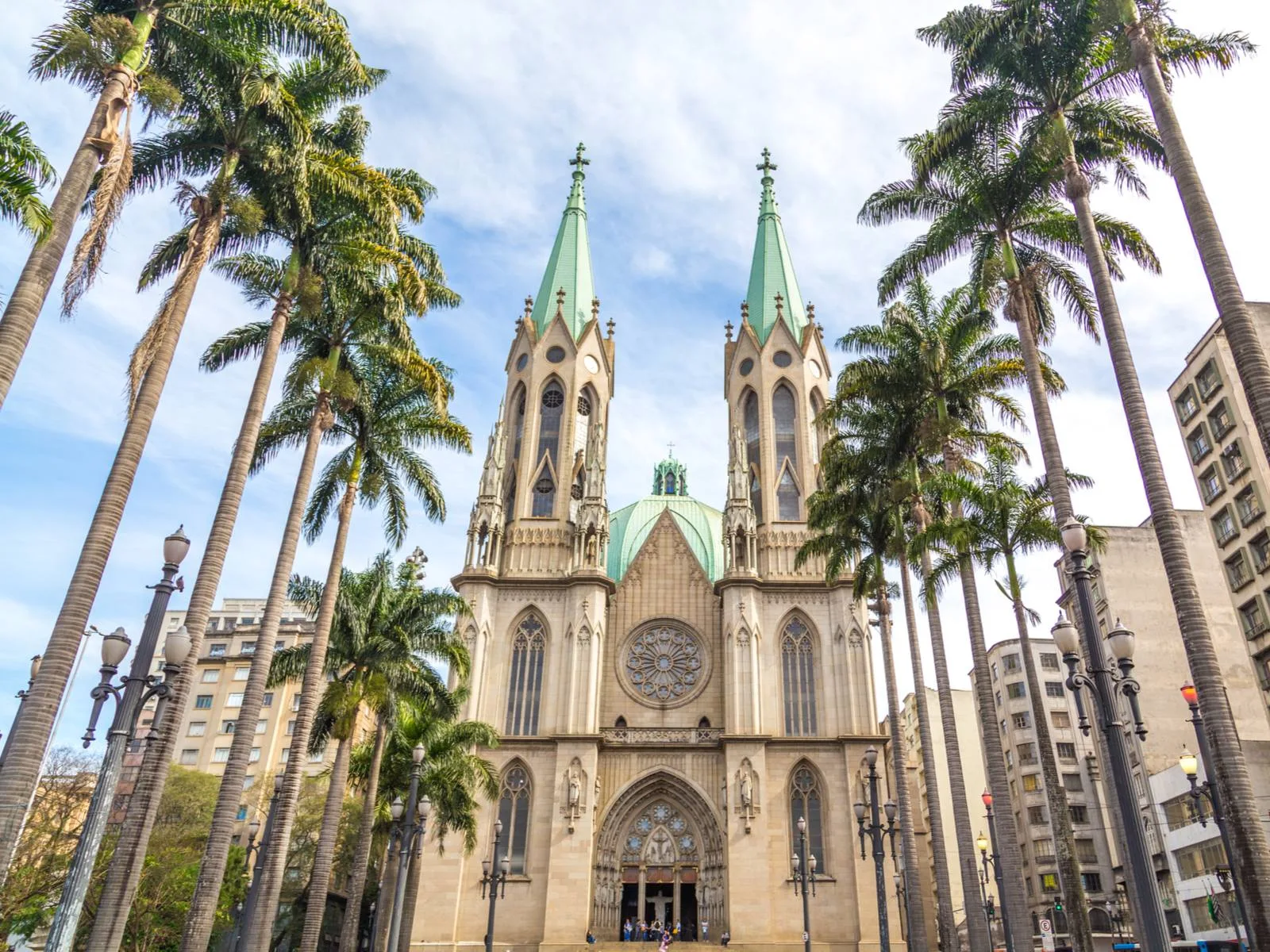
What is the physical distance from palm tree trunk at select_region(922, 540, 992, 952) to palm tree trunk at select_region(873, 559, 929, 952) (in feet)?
4.14

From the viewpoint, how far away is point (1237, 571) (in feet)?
122

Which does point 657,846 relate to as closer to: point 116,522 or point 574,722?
point 574,722

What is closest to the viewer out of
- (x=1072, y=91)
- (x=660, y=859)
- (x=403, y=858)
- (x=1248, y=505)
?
(x=1072, y=91)

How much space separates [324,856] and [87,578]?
11.9 meters

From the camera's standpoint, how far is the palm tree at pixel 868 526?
88.2 ft

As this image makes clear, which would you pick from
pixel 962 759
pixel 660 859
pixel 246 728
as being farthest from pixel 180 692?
pixel 962 759

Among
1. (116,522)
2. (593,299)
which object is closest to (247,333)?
(116,522)

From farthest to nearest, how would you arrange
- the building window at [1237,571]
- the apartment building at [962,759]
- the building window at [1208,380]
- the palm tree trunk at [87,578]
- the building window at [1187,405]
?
1. the apartment building at [962,759]
2. the building window at [1187,405]
3. the building window at [1208,380]
4. the building window at [1237,571]
5. the palm tree trunk at [87,578]

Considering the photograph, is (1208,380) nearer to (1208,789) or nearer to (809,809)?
(809,809)

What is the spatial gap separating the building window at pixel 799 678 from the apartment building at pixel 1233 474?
661 inches

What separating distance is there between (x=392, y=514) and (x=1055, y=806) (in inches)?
712

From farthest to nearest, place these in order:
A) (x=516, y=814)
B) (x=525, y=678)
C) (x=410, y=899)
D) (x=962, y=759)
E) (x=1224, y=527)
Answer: (x=962, y=759)
(x=525, y=678)
(x=1224, y=527)
(x=516, y=814)
(x=410, y=899)

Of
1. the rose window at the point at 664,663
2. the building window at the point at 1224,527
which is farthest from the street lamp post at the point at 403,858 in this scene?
the building window at the point at 1224,527

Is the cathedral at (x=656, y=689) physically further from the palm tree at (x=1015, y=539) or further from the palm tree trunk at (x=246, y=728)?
the palm tree trunk at (x=246, y=728)
